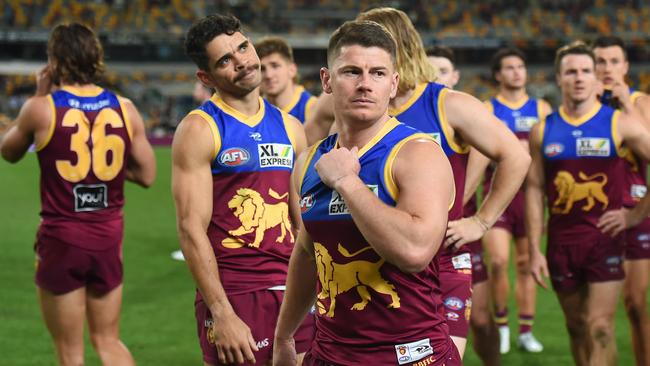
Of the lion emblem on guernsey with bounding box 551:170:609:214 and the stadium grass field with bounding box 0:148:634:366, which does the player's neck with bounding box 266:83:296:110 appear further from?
the lion emblem on guernsey with bounding box 551:170:609:214

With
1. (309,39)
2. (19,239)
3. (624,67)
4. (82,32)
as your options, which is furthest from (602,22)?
(82,32)

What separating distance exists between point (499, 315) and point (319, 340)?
4.71 metres

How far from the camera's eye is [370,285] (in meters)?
3.04

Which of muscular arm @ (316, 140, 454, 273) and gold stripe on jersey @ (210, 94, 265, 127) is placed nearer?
muscular arm @ (316, 140, 454, 273)

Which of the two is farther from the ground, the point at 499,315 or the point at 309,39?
the point at 309,39

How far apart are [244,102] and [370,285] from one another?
153 centimetres

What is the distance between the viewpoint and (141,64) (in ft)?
126

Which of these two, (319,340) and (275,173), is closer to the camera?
(319,340)

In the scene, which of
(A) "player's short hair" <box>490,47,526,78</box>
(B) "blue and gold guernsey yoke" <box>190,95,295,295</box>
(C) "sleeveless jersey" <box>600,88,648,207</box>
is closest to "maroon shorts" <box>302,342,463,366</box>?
(B) "blue and gold guernsey yoke" <box>190,95,295,295</box>

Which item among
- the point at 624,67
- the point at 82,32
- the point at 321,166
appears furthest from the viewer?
the point at 624,67

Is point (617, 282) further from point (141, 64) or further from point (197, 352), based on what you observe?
point (141, 64)

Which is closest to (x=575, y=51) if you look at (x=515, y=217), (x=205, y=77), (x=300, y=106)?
(x=300, y=106)

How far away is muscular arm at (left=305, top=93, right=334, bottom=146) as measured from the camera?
5.05 m

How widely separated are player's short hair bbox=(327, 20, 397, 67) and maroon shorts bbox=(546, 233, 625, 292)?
3.24 metres
